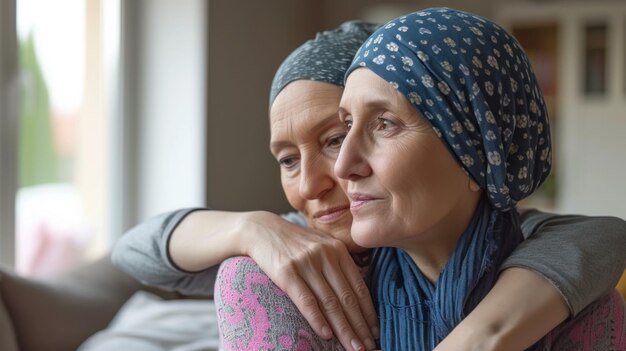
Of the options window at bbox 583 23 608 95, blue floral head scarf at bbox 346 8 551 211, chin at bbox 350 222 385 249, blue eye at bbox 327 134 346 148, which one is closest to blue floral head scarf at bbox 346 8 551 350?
blue floral head scarf at bbox 346 8 551 211

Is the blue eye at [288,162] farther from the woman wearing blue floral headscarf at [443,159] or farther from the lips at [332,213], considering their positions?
the woman wearing blue floral headscarf at [443,159]

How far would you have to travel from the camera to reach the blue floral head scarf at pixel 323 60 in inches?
52.1

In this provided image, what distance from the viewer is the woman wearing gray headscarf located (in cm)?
107

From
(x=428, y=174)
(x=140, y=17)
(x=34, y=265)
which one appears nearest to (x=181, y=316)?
(x=34, y=265)

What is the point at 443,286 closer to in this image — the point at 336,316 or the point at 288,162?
the point at 336,316

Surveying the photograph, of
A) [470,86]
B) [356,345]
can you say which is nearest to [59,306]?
[356,345]

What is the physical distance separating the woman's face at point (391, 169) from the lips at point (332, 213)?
8.1 inches

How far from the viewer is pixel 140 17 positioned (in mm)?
3889

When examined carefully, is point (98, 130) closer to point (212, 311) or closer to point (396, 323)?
point (212, 311)

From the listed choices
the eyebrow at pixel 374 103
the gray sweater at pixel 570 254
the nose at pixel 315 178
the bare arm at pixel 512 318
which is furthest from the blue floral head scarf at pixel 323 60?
the bare arm at pixel 512 318

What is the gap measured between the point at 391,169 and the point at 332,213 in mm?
272

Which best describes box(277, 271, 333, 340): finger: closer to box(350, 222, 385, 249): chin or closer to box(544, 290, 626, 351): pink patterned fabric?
box(350, 222, 385, 249): chin

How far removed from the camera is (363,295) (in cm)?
118

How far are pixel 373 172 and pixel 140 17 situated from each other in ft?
9.95
